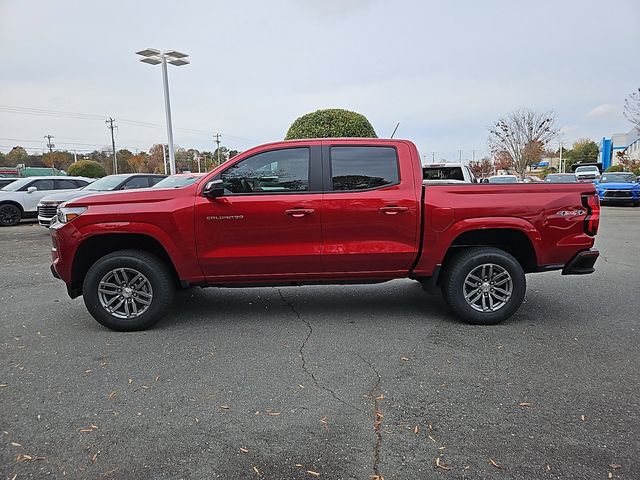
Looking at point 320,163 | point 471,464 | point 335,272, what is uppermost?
point 320,163

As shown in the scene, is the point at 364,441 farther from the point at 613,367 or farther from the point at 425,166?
the point at 425,166

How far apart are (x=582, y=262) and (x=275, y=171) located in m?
3.38

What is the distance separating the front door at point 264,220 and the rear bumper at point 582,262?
268 centimetres

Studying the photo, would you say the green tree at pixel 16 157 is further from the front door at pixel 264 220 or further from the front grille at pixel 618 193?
the front door at pixel 264 220

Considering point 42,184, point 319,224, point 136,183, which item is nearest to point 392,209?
point 319,224

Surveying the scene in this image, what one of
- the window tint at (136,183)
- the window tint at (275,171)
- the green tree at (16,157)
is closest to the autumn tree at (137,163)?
the green tree at (16,157)

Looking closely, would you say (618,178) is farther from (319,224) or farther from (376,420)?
(376,420)

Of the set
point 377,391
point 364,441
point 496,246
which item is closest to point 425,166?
point 496,246

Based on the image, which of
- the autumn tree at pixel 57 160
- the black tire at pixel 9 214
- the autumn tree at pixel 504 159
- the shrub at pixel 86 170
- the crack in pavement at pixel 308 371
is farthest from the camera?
the autumn tree at pixel 57 160

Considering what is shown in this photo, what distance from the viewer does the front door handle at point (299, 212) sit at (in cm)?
456

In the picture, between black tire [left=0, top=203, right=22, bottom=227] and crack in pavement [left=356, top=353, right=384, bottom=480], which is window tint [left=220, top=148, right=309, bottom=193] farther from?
black tire [left=0, top=203, right=22, bottom=227]

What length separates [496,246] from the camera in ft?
16.7

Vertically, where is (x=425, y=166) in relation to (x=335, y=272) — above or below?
above

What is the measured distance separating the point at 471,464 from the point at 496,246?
3.05 meters
